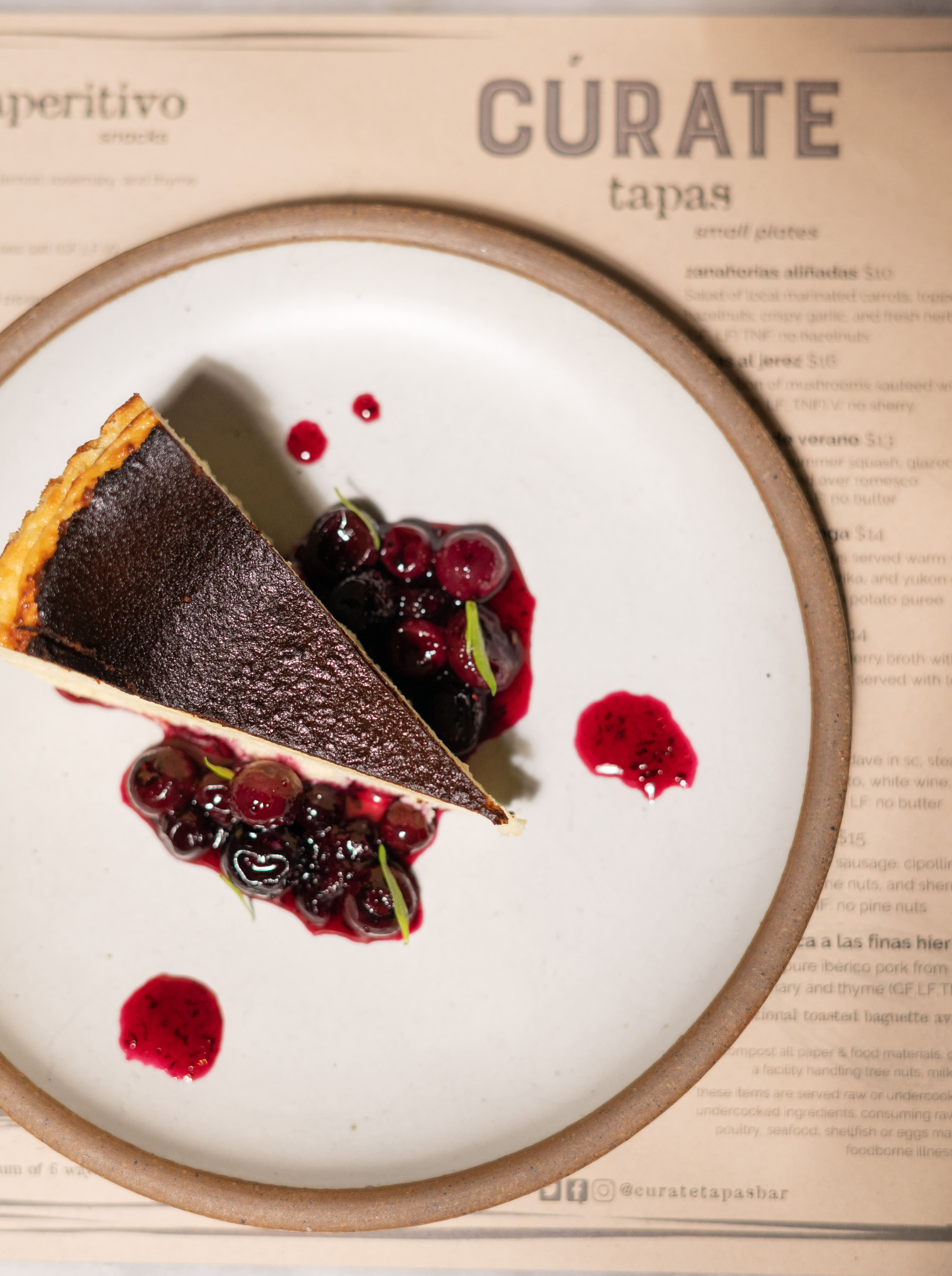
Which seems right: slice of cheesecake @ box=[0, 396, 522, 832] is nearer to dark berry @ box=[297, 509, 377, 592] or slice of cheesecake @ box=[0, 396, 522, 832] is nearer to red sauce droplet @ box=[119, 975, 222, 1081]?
dark berry @ box=[297, 509, 377, 592]

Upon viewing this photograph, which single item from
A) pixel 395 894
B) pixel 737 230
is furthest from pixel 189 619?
pixel 737 230

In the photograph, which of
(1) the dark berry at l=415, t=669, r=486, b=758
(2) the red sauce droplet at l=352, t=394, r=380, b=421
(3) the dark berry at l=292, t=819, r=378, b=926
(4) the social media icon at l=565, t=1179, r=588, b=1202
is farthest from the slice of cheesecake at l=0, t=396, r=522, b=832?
(4) the social media icon at l=565, t=1179, r=588, b=1202

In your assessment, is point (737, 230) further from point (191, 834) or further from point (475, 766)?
point (191, 834)

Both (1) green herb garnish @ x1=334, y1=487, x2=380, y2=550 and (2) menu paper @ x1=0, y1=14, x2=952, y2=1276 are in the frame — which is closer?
(1) green herb garnish @ x1=334, y1=487, x2=380, y2=550

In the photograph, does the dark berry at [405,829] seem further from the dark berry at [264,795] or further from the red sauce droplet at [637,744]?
the red sauce droplet at [637,744]

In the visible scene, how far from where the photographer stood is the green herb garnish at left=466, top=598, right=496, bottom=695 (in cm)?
146

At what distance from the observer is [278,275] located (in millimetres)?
1615

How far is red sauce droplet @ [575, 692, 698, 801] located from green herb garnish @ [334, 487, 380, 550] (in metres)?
0.57

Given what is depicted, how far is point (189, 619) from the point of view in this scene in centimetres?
142

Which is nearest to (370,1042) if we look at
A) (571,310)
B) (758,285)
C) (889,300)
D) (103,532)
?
(103,532)

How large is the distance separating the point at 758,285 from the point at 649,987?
1.56m

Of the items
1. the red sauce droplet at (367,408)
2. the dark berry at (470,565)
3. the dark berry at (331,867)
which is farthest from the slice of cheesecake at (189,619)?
the red sauce droplet at (367,408)

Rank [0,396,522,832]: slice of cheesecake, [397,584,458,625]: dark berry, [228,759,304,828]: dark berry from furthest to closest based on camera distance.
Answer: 1. [397,584,458,625]: dark berry
2. [228,759,304,828]: dark berry
3. [0,396,522,832]: slice of cheesecake

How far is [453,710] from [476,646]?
16 centimetres
